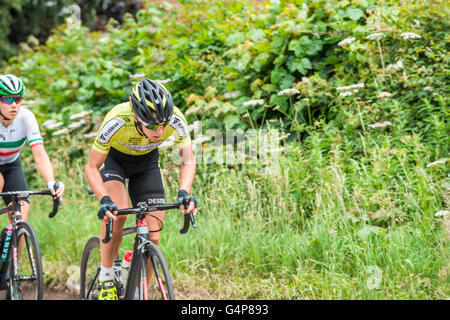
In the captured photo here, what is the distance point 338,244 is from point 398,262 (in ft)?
1.91

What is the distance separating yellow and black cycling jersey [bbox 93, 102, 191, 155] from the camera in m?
3.99

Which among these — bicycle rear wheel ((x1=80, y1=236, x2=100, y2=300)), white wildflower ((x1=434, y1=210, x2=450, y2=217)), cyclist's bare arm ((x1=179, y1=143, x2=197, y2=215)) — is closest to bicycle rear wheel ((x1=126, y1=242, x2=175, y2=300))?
cyclist's bare arm ((x1=179, y1=143, x2=197, y2=215))

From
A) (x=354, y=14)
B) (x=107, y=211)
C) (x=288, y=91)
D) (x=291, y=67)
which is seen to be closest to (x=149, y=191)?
(x=107, y=211)

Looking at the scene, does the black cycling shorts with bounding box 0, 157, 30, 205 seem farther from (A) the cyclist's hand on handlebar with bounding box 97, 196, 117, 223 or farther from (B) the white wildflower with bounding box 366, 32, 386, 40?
(B) the white wildflower with bounding box 366, 32, 386, 40

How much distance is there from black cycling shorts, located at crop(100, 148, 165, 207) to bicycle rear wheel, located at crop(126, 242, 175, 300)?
2.17 feet

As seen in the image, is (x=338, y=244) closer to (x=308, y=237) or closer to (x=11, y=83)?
(x=308, y=237)

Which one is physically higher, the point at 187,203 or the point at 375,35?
Result: the point at 375,35

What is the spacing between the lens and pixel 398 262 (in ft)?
14.3

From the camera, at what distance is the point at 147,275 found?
3908 mm

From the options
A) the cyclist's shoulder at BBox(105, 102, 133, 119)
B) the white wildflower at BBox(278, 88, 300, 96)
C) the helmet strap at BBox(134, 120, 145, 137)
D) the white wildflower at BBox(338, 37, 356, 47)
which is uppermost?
the white wildflower at BBox(338, 37, 356, 47)

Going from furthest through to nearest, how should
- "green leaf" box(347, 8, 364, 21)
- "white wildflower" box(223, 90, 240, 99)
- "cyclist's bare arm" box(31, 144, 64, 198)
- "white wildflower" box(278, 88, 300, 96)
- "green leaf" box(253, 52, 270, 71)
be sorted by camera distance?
1. "white wildflower" box(223, 90, 240, 99)
2. "green leaf" box(253, 52, 270, 71)
3. "green leaf" box(347, 8, 364, 21)
4. "white wildflower" box(278, 88, 300, 96)
5. "cyclist's bare arm" box(31, 144, 64, 198)

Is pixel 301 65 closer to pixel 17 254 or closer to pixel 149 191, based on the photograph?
pixel 149 191

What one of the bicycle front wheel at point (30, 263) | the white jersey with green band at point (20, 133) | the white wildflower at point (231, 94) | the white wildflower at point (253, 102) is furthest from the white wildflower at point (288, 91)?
the bicycle front wheel at point (30, 263)

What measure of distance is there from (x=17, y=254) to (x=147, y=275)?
1971mm
